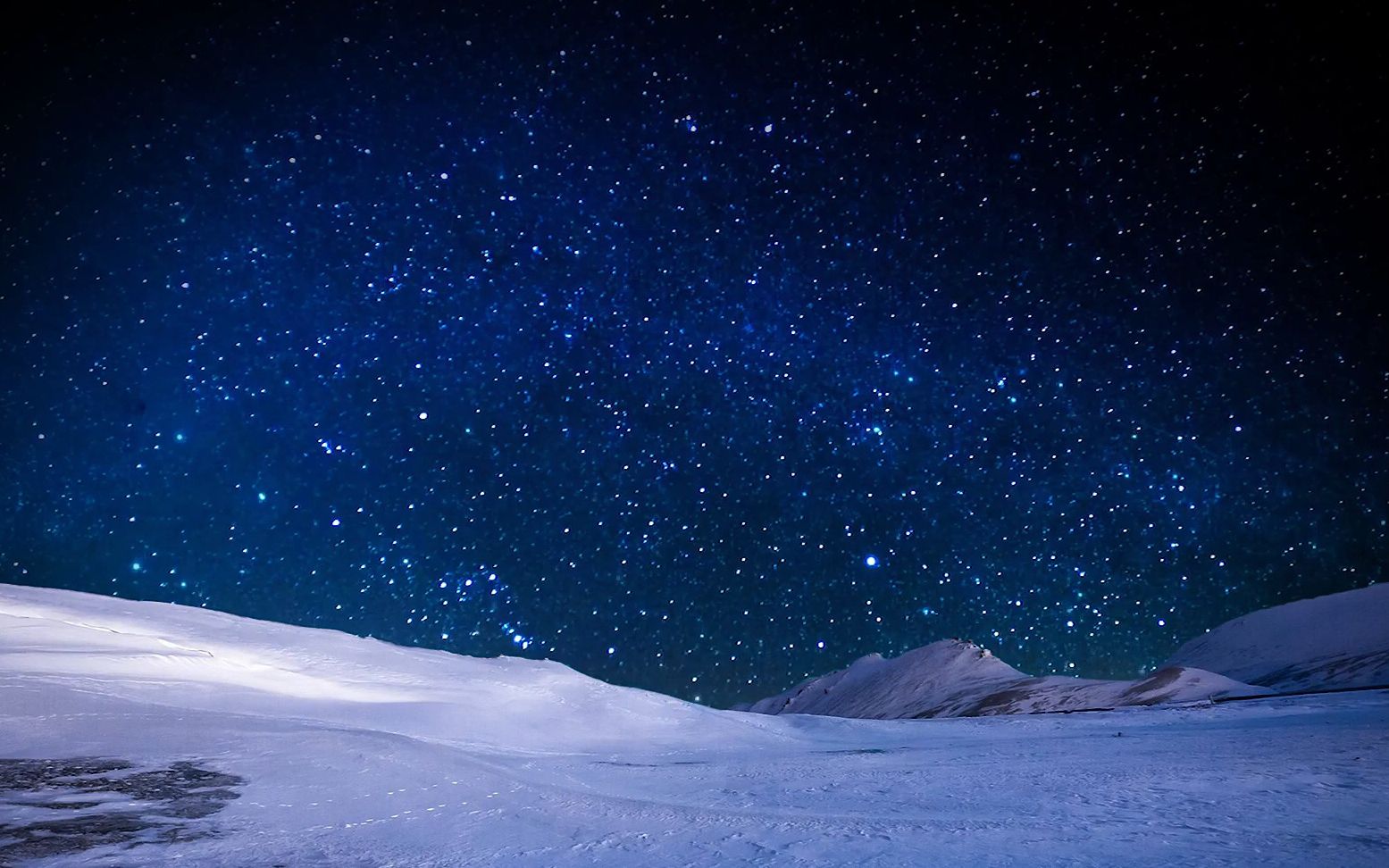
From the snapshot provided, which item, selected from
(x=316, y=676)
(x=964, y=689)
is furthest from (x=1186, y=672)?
(x=316, y=676)

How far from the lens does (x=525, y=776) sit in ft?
→ 19.0

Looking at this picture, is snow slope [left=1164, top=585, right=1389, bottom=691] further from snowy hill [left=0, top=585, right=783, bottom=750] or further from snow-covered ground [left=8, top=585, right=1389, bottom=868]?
snowy hill [left=0, top=585, right=783, bottom=750]

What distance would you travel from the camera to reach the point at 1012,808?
4578mm

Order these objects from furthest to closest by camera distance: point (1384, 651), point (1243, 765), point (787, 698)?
point (787, 698)
point (1384, 651)
point (1243, 765)

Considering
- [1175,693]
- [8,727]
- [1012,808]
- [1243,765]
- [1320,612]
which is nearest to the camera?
[1012,808]

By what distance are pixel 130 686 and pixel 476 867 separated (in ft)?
16.9

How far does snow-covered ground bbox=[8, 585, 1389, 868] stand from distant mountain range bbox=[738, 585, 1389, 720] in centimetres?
2262

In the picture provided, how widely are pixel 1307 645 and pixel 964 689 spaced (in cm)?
1912

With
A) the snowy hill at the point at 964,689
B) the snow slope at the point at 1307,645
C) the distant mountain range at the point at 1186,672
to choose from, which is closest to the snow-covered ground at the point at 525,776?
the snowy hill at the point at 964,689

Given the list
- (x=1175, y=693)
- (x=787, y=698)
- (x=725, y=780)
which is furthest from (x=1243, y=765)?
(x=787, y=698)

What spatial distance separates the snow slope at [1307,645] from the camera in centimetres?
3481

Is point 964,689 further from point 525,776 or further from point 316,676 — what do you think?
point 525,776

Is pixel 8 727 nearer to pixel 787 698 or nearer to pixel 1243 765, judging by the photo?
pixel 1243 765

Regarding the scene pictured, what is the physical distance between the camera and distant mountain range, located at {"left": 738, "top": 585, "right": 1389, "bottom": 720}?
29.7m
